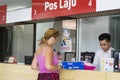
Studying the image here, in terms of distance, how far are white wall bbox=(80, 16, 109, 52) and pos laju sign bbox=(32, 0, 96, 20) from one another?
95 centimetres

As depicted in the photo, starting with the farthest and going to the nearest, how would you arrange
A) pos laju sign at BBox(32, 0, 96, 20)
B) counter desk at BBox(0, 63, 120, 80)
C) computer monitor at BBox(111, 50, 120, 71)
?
1. pos laju sign at BBox(32, 0, 96, 20)
2. computer monitor at BBox(111, 50, 120, 71)
3. counter desk at BBox(0, 63, 120, 80)

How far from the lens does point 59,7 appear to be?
3.73m

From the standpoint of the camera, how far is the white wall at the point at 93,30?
4.71m

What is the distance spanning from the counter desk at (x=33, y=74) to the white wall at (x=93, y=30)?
4.32ft

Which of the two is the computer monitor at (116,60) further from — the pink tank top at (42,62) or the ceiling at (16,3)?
the ceiling at (16,3)

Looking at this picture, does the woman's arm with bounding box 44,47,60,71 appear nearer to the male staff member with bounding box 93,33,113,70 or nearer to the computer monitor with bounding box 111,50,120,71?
the computer monitor with bounding box 111,50,120,71

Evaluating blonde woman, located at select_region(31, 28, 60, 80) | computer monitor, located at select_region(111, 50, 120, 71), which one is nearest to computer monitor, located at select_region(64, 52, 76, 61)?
blonde woman, located at select_region(31, 28, 60, 80)

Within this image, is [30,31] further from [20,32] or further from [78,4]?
[78,4]

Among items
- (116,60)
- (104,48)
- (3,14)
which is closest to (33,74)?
(104,48)

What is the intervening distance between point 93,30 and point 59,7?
1404 millimetres

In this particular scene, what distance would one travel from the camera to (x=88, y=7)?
3.29 meters

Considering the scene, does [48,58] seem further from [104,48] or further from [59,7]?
[59,7]

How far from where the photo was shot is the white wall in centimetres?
471

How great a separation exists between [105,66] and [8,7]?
289 centimetres
